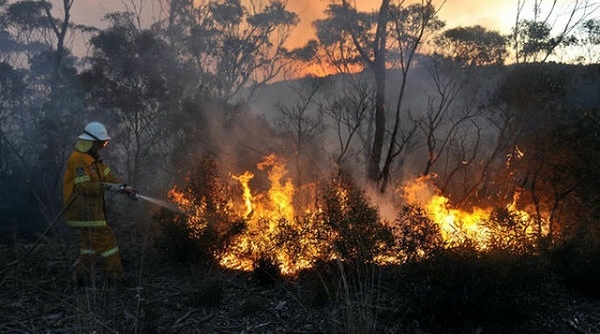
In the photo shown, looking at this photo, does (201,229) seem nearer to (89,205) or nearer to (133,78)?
(89,205)

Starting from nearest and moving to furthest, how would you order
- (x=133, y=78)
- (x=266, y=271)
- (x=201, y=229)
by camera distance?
(x=266, y=271), (x=201, y=229), (x=133, y=78)

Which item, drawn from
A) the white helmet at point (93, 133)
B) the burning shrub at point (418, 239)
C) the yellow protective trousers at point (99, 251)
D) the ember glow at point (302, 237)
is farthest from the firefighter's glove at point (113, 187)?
the burning shrub at point (418, 239)

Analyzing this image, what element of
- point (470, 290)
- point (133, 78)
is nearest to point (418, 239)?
point (470, 290)

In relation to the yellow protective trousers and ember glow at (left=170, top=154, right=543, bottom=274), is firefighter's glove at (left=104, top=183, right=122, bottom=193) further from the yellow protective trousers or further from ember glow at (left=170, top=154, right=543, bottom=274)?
ember glow at (left=170, top=154, right=543, bottom=274)

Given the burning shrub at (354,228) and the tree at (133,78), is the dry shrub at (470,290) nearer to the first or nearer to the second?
the burning shrub at (354,228)

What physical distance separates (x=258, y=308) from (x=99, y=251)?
7.34 ft

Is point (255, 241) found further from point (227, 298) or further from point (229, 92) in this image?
point (229, 92)

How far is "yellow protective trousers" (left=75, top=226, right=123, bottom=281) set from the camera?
596 centimetres

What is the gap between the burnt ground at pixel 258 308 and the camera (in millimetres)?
4629

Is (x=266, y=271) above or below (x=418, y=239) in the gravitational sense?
below

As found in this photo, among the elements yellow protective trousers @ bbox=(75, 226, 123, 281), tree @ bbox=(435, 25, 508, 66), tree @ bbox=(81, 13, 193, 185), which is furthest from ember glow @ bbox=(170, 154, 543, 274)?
tree @ bbox=(435, 25, 508, 66)

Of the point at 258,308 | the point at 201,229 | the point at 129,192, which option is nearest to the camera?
the point at 258,308

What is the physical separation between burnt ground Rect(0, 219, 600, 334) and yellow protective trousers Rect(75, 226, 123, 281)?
215 millimetres

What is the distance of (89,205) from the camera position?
239 inches
